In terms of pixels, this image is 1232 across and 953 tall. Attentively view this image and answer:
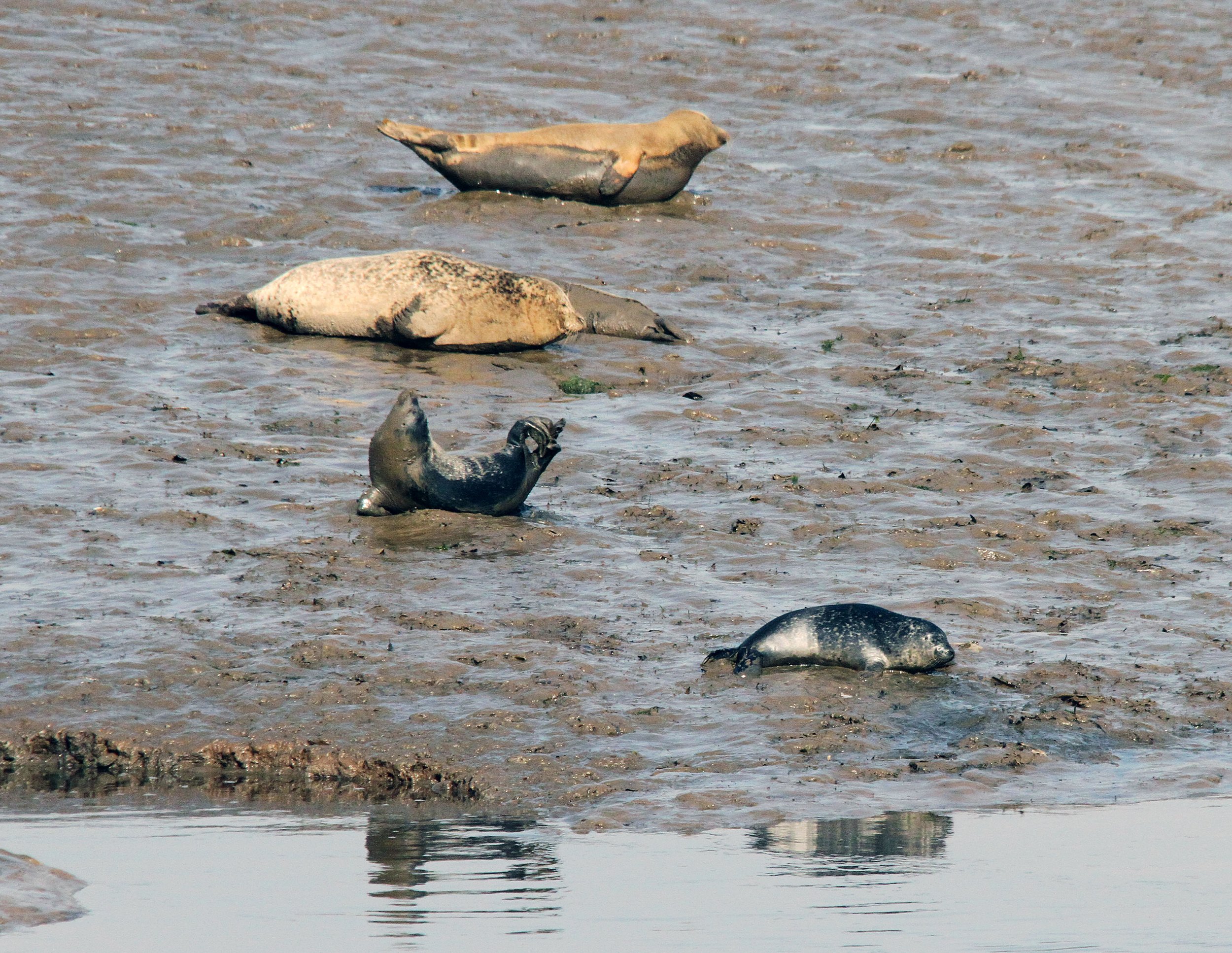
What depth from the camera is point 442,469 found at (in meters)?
7.92

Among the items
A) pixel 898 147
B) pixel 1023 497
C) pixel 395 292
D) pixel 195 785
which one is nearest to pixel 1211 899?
pixel 195 785

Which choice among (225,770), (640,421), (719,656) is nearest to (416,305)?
(640,421)

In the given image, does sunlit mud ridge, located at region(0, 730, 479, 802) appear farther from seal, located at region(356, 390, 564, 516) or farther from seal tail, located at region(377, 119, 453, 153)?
seal tail, located at region(377, 119, 453, 153)

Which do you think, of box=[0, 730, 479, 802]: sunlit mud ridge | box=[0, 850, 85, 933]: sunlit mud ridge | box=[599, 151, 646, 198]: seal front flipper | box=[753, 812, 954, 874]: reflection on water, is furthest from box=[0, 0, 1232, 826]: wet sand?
box=[0, 850, 85, 933]: sunlit mud ridge

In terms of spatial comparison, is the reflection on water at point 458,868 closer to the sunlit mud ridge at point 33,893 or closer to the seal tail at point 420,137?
the sunlit mud ridge at point 33,893

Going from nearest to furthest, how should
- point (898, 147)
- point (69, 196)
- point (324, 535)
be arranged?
point (324, 535)
point (69, 196)
point (898, 147)

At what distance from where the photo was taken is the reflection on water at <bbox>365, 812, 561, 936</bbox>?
176 inches

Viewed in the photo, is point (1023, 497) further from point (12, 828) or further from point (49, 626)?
point (12, 828)

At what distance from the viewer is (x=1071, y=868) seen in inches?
192

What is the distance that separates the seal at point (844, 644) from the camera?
21.3 ft

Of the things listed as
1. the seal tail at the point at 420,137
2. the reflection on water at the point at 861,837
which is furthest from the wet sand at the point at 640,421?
the seal tail at the point at 420,137

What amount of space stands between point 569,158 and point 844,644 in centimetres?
734

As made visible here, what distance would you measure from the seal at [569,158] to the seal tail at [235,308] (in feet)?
9.41

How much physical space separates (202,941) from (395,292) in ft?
21.6
